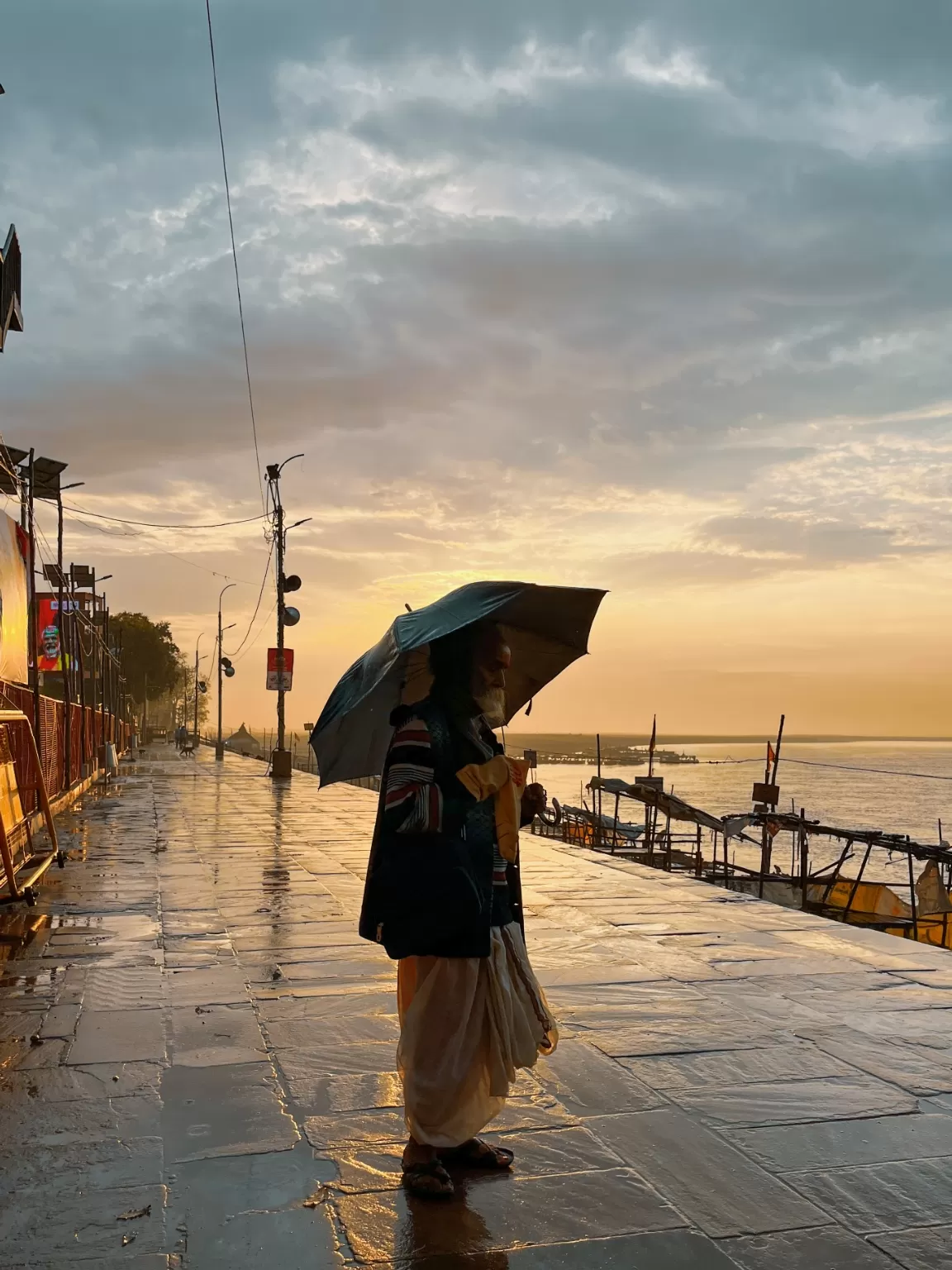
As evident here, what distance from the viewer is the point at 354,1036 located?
5.28 metres

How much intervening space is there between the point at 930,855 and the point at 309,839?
390 inches

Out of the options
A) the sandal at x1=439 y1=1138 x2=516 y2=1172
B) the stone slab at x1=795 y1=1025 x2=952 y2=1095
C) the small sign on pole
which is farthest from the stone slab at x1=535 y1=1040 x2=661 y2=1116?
the small sign on pole

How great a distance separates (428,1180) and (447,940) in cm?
73

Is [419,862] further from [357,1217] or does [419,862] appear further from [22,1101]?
[22,1101]

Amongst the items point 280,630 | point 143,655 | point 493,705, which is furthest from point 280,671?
point 143,655

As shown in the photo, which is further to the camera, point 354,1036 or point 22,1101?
point 354,1036

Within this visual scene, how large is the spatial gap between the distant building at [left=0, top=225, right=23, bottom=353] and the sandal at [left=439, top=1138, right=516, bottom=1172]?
805 cm

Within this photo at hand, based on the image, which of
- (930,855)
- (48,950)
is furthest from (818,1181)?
(930,855)

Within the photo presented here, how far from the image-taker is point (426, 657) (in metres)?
3.85

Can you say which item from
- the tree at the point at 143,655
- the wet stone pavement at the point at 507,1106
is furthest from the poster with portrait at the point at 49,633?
the tree at the point at 143,655

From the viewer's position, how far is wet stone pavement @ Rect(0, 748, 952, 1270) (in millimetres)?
3176

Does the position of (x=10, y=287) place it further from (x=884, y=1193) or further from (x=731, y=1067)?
(x=884, y=1193)

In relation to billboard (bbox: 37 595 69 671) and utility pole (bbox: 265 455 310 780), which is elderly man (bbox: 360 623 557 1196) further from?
utility pole (bbox: 265 455 310 780)

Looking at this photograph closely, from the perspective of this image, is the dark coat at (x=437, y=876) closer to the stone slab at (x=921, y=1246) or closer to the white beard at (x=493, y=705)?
the white beard at (x=493, y=705)
